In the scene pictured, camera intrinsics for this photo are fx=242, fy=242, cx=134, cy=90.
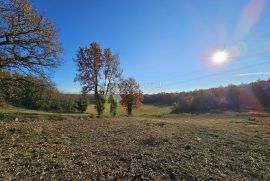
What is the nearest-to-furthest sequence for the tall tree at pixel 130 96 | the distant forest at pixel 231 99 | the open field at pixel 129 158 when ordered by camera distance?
the open field at pixel 129 158 → the tall tree at pixel 130 96 → the distant forest at pixel 231 99

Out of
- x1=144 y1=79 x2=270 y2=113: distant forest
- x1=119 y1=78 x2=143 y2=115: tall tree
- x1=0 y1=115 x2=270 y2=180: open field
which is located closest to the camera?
x1=0 y1=115 x2=270 y2=180: open field

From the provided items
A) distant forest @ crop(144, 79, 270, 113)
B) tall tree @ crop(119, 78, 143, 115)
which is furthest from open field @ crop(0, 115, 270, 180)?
distant forest @ crop(144, 79, 270, 113)

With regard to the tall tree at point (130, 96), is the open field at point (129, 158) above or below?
below

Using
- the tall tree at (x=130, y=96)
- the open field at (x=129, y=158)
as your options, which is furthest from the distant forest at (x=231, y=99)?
the open field at (x=129, y=158)

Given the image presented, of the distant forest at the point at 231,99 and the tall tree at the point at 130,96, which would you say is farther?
the distant forest at the point at 231,99

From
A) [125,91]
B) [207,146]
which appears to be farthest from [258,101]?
[207,146]

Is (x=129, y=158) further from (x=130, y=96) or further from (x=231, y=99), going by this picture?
(x=231, y=99)

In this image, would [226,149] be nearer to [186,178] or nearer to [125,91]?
[186,178]

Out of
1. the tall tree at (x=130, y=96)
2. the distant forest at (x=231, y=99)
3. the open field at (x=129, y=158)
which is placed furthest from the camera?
the distant forest at (x=231, y=99)

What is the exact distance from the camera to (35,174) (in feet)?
21.3

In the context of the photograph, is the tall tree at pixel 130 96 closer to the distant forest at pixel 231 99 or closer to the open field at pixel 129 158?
the distant forest at pixel 231 99

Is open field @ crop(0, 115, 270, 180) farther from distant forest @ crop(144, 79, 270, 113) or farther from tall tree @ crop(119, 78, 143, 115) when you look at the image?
distant forest @ crop(144, 79, 270, 113)

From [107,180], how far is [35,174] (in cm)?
197

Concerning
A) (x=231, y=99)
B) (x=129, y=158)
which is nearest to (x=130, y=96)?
(x=231, y=99)
